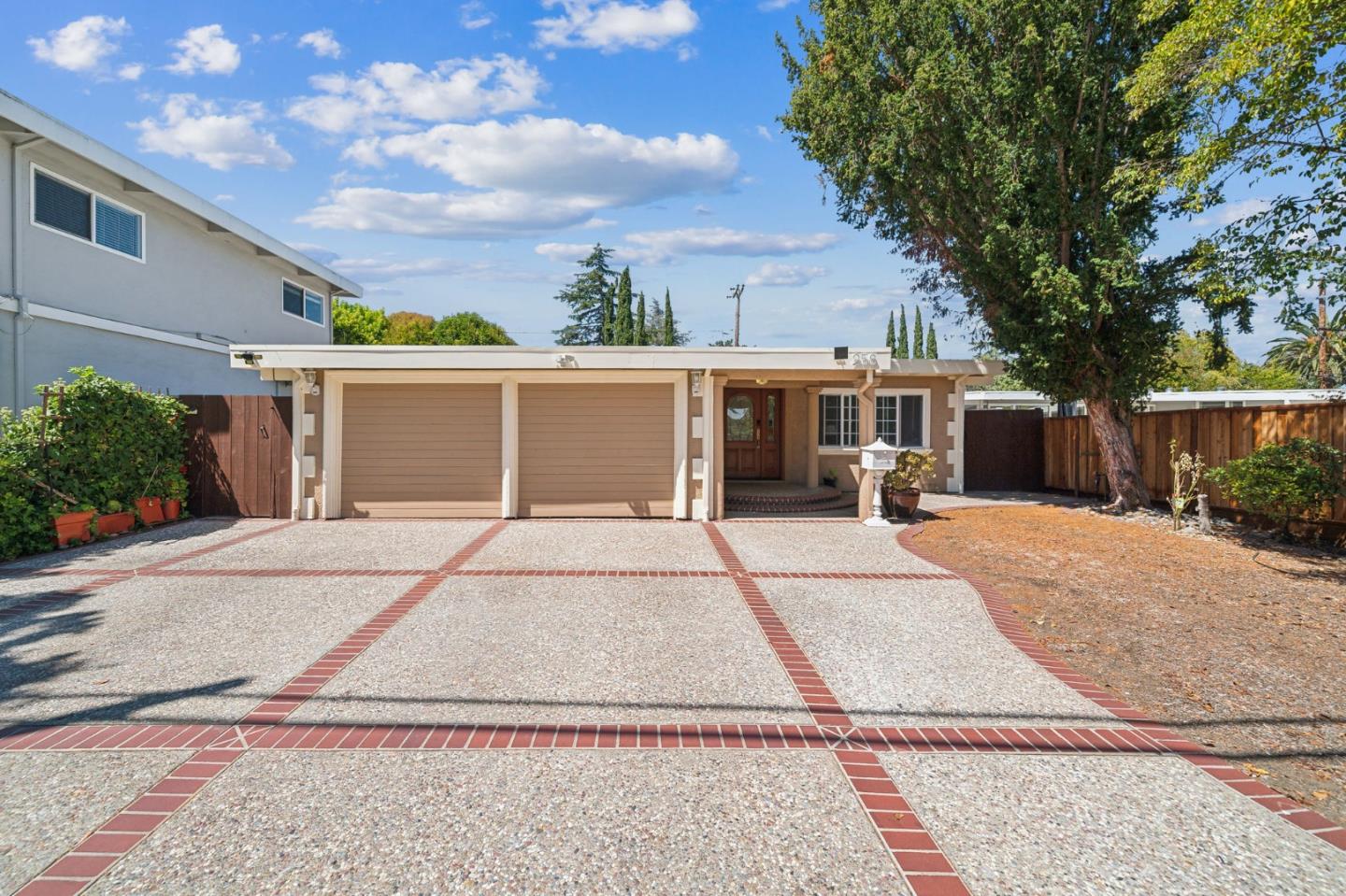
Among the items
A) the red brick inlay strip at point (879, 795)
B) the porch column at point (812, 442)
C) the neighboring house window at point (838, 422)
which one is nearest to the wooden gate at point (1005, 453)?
the neighboring house window at point (838, 422)

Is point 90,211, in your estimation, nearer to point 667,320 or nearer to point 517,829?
point 517,829

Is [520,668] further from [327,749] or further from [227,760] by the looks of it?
[227,760]

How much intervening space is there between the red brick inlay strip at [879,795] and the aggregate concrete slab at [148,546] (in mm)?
7196

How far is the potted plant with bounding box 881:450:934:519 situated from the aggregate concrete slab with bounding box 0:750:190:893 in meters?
9.37

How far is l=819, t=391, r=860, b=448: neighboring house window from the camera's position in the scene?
546 inches

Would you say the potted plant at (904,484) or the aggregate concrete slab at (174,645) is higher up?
the potted plant at (904,484)

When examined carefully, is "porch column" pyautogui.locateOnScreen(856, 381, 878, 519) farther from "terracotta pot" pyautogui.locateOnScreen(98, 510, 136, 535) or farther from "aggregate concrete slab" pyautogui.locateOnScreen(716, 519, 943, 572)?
"terracotta pot" pyautogui.locateOnScreen(98, 510, 136, 535)

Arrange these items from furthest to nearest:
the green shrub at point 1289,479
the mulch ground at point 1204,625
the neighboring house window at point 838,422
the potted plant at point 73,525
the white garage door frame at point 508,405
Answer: the neighboring house window at point 838,422 < the white garage door frame at point 508,405 < the potted plant at point 73,525 < the green shrub at point 1289,479 < the mulch ground at point 1204,625

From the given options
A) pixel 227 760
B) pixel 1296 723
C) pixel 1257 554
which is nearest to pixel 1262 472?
pixel 1257 554

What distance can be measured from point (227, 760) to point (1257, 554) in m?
10.3

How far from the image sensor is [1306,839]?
270cm

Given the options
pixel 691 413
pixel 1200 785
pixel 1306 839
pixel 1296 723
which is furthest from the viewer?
pixel 691 413

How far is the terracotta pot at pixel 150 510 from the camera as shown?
944 cm

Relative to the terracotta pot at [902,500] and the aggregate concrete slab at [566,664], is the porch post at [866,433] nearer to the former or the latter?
the terracotta pot at [902,500]
